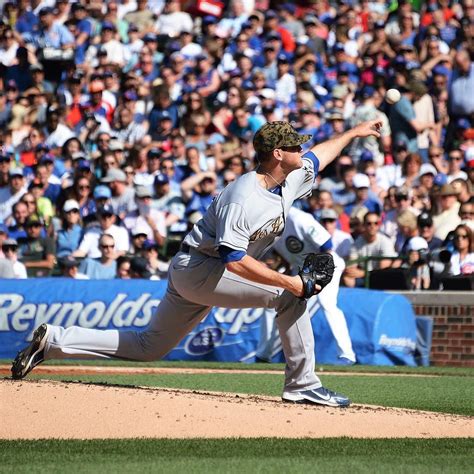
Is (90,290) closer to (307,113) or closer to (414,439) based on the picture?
(307,113)

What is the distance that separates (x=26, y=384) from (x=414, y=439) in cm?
263

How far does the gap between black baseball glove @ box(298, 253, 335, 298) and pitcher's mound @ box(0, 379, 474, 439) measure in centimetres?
78

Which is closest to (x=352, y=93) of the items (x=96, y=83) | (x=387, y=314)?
(x=96, y=83)

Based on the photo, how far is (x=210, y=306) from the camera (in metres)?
8.01

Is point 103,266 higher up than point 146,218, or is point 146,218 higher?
point 146,218

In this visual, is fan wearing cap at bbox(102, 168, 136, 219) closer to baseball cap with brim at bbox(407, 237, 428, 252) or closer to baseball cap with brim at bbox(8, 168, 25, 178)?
baseball cap with brim at bbox(8, 168, 25, 178)

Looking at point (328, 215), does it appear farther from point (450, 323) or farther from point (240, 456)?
point (240, 456)

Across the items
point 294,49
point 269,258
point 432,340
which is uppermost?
point 294,49

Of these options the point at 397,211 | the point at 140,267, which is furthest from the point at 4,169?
the point at 397,211

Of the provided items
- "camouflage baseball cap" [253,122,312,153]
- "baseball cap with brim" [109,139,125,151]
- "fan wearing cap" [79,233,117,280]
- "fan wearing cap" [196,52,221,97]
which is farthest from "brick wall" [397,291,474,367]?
"camouflage baseball cap" [253,122,312,153]

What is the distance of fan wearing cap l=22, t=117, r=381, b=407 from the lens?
7.44 metres

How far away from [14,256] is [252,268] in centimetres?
833

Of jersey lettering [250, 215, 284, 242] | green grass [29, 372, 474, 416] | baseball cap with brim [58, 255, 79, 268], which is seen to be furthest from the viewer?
baseball cap with brim [58, 255, 79, 268]

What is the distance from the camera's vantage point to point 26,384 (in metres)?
8.02
